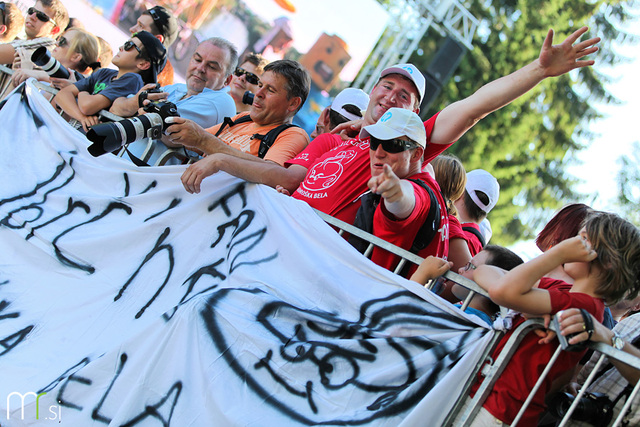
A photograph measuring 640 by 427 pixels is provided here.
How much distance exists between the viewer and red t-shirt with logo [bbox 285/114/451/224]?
3286 millimetres

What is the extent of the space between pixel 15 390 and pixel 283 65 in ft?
8.18

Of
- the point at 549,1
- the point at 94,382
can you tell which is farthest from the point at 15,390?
the point at 549,1

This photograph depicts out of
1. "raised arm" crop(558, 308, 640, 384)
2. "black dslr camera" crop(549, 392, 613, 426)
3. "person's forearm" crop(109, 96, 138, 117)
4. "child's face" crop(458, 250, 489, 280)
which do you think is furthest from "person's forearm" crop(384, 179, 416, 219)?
"person's forearm" crop(109, 96, 138, 117)

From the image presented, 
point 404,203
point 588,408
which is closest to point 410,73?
point 404,203

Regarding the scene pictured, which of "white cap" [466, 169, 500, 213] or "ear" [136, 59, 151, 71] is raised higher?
"white cap" [466, 169, 500, 213]

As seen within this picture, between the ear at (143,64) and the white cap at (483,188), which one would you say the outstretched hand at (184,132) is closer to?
the ear at (143,64)

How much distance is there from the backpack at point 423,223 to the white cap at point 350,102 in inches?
63.5

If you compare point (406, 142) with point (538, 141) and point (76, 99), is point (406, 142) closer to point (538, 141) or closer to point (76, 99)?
point (76, 99)

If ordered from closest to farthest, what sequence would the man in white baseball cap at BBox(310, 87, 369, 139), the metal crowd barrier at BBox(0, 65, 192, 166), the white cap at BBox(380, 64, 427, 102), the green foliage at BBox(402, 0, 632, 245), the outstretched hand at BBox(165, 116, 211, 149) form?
the outstretched hand at BBox(165, 116, 211, 149) → the white cap at BBox(380, 64, 427, 102) → the metal crowd barrier at BBox(0, 65, 192, 166) → the man in white baseball cap at BBox(310, 87, 369, 139) → the green foliage at BBox(402, 0, 632, 245)

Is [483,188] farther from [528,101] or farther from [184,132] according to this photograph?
[528,101]

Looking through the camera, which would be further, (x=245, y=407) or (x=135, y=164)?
(x=135, y=164)

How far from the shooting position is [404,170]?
9.98 feet

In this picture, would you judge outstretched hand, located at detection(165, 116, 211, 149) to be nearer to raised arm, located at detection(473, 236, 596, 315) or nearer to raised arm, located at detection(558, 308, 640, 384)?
raised arm, located at detection(473, 236, 596, 315)

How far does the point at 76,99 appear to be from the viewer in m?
4.78
